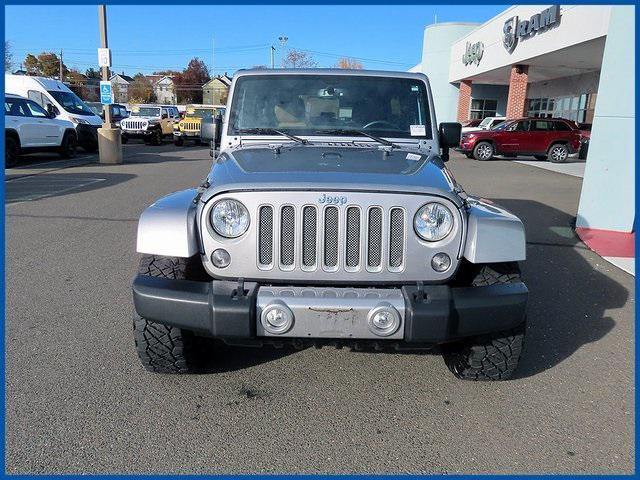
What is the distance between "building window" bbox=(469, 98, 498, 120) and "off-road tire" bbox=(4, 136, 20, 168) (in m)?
27.3

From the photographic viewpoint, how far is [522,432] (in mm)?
2717

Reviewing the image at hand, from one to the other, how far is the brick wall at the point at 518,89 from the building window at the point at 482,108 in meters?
10.7

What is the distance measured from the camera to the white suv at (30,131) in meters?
13.6

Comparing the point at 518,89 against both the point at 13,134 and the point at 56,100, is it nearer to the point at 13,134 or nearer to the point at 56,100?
the point at 56,100

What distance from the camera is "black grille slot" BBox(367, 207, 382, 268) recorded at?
2.66m

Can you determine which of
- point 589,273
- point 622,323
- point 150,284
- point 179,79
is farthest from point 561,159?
point 179,79

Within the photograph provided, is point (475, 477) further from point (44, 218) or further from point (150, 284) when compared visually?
point (44, 218)

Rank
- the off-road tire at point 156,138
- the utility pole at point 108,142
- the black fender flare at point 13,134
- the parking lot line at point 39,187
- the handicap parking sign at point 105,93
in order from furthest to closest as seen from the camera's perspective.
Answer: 1. the off-road tire at point 156,138
2. the utility pole at point 108,142
3. the handicap parking sign at point 105,93
4. the black fender flare at point 13,134
5. the parking lot line at point 39,187

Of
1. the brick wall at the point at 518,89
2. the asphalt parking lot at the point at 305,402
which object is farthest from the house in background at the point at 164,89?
the asphalt parking lot at the point at 305,402

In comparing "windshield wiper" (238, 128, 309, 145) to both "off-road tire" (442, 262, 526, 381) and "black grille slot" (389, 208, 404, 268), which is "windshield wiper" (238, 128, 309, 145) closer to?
"black grille slot" (389, 208, 404, 268)

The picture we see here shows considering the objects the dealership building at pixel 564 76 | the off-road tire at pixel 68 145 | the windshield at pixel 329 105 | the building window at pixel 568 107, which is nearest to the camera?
the windshield at pixel 329 105

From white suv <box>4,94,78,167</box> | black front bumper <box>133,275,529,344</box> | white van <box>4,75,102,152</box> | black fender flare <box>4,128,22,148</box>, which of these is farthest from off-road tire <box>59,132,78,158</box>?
black front bumper <box>133,275,529,344</box>

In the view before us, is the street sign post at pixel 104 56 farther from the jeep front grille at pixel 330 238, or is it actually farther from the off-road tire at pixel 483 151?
the jeep front grille at pixel 330 238

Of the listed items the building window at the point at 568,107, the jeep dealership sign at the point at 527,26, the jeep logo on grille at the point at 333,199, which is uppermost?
the jeep dealership sign at the point at 527,26
